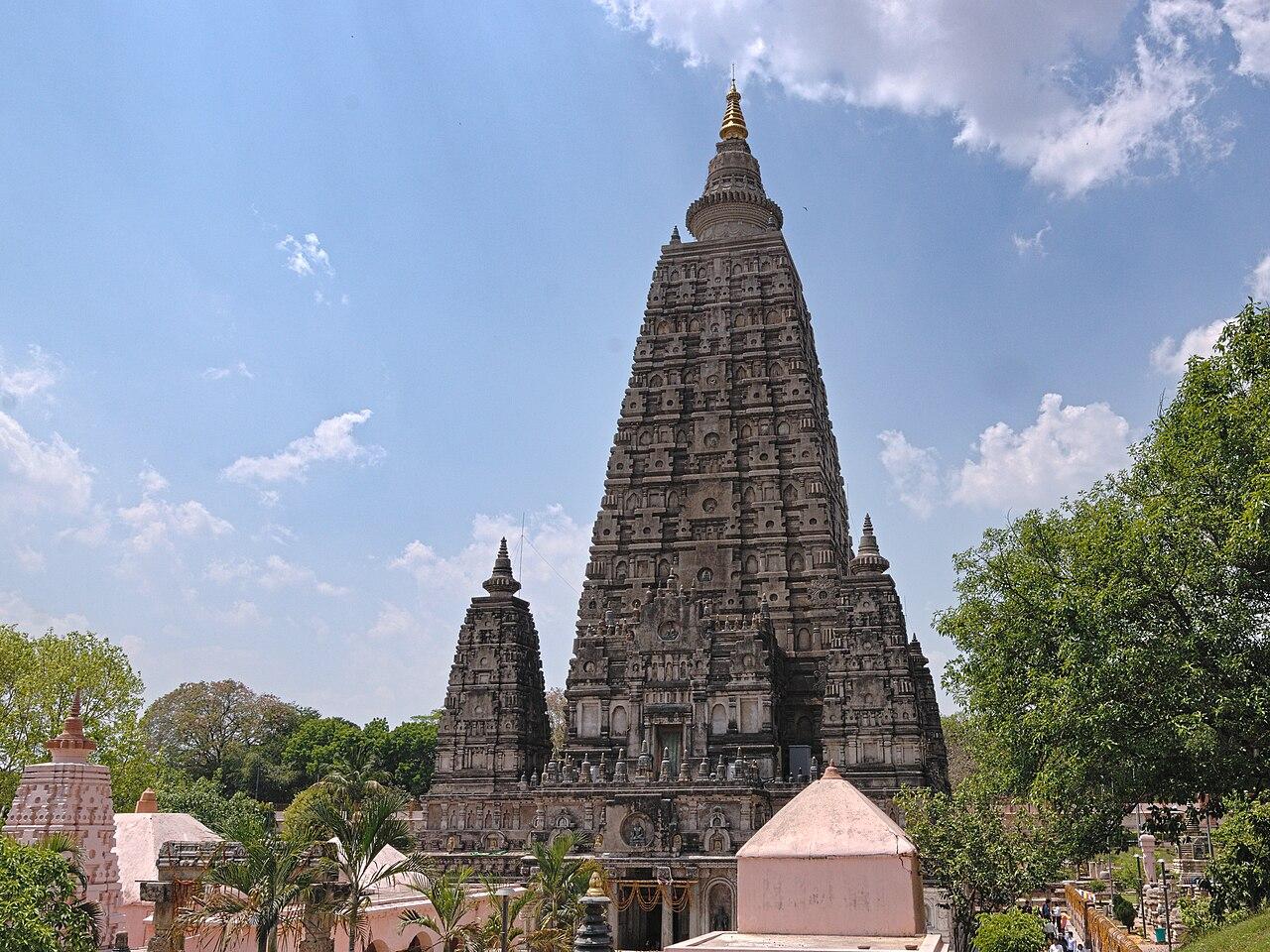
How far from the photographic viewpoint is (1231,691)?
20734 mm

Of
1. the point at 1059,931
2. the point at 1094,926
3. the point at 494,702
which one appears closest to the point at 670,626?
the point at 494,702

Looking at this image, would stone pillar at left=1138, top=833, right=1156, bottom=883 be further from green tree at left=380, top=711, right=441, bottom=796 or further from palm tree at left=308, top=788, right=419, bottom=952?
green tree at left=380, top=711, right=441, bottom=796

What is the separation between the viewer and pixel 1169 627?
22594 mm

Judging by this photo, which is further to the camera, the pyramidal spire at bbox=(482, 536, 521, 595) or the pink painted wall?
the pyramidal spire at bbox=(482, 536, 521, 595)

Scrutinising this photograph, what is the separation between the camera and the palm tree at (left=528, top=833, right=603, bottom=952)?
26094mm

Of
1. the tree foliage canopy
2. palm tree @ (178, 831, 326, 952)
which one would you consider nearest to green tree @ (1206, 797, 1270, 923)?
the tree foliage canopy

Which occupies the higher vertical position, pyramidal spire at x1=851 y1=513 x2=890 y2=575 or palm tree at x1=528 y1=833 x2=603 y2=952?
pyramidal spire at x1=851 y1=513 x2=890 y2=575

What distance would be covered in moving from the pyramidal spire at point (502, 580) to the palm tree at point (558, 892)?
24.6 m

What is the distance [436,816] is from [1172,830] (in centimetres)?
3273

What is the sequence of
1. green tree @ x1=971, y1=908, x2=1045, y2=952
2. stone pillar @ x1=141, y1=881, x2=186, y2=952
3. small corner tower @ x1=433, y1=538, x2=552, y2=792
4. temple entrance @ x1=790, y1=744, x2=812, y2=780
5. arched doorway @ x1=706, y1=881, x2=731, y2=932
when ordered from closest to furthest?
stone pillar @ x1=141, y1=881, x2=186, y2=952 → green tree @ x1=971, y1=908, x2=1045, y2=952 → arched doorway @ x1=706, y1=881, x2=731, y2=932 → temple entrance @ x1=790, y1=744, x2=812, y2=780 → small corner tower @ x1=433, y1=538, x2=552, y2=792

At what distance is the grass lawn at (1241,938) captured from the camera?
1984cm

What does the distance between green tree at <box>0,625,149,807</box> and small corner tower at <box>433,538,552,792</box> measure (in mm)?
13401

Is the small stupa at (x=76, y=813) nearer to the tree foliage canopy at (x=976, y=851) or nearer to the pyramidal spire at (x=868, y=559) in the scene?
the tree foliage canopy at (x=976, y=851)

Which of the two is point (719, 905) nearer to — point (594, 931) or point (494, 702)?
point (494, 702)
